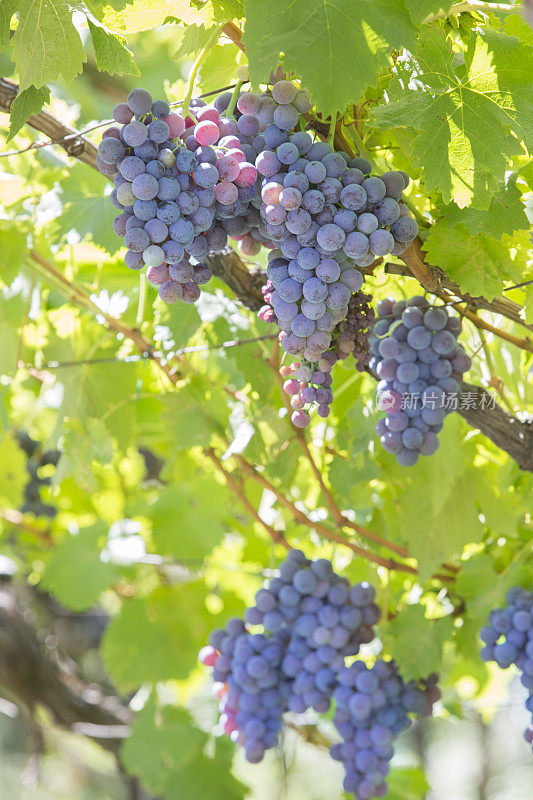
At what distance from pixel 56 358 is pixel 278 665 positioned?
2.46ft

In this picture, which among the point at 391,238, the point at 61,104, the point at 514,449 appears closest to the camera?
the point at 391,238

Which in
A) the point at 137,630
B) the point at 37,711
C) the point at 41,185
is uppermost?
the point at 41,185

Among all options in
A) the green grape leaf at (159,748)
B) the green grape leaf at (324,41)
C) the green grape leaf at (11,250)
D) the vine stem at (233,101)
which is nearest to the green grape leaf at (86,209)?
the green grape leaf at (11,250)

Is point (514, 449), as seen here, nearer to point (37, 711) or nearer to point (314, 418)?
point (314, 418)

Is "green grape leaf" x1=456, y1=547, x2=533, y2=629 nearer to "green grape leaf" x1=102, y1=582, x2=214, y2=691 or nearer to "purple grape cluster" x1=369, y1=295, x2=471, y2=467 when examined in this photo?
"purple grape cluster" x1=369, y1=295, x2=471, y2=467

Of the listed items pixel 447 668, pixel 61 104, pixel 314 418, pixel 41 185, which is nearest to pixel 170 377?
pixel 314 418

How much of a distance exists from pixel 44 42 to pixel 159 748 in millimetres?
1471

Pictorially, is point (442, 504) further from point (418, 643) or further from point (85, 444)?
point (85, 444)

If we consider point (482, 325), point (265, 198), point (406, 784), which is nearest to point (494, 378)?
point (482, 325)

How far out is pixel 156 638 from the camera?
71.0 inches

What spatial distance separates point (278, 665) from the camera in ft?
3.87

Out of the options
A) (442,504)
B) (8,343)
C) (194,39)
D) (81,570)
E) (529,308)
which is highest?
(194,39)

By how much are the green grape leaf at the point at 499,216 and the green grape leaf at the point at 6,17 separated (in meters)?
0.51

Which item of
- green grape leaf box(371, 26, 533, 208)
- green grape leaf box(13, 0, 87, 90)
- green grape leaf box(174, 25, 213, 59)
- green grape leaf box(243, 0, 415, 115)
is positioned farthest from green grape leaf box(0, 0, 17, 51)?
green grape leaf box(371, 26, 533, 208)
